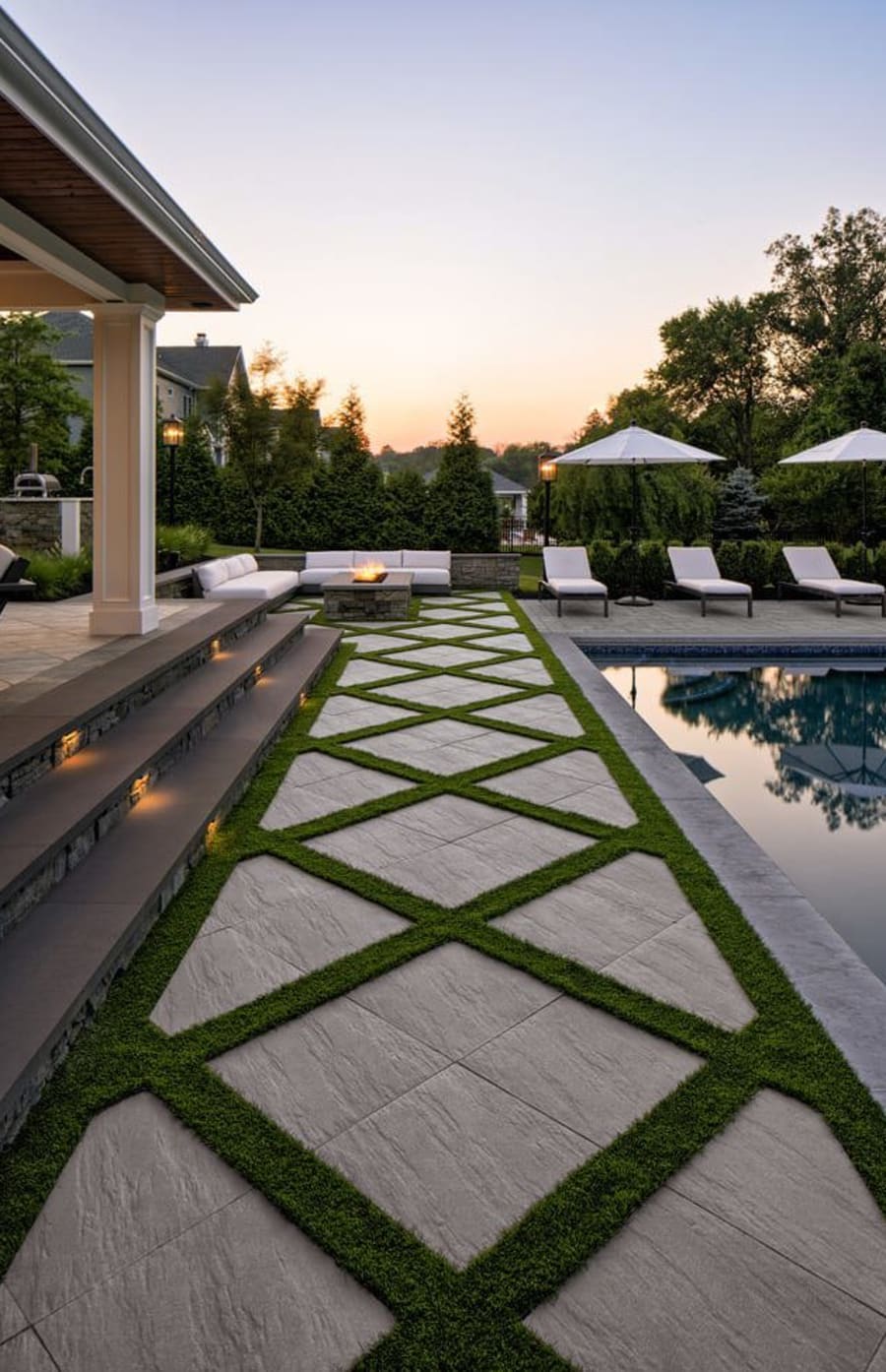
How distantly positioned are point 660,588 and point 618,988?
1145 centimetres

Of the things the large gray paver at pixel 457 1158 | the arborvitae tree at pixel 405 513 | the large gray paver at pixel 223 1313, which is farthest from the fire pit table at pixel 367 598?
the large gray paver at pixel 223 1313

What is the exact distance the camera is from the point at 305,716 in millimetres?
5953

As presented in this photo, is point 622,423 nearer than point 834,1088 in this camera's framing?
No

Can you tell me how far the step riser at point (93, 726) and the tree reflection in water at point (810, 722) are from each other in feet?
12.4

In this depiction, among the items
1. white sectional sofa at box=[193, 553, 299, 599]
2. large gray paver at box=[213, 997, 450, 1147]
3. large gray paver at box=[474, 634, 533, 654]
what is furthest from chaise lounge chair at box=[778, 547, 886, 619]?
large gray paver at box=[213, 997, 450, 1147]

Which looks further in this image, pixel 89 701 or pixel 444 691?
pixel 444 691

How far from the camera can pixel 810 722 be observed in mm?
6840

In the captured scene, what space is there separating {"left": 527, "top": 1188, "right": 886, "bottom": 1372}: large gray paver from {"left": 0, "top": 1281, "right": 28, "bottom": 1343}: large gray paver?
0.89m

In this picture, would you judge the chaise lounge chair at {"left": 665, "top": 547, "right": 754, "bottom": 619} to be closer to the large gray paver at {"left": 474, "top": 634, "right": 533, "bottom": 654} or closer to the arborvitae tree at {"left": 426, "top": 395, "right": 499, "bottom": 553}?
the large gray paver at {"left": 474, "top": 634, "right": 533, "bottom": 654}

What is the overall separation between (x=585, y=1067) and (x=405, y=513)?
1578cm

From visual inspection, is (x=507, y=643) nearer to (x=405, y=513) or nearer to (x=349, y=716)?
(x=349, y=716)

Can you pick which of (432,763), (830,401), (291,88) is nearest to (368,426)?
(291,88)

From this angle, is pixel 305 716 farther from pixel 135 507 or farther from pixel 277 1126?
pixel 277 1126

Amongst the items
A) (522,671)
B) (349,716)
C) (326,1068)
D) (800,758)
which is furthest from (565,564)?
(326,1068)
